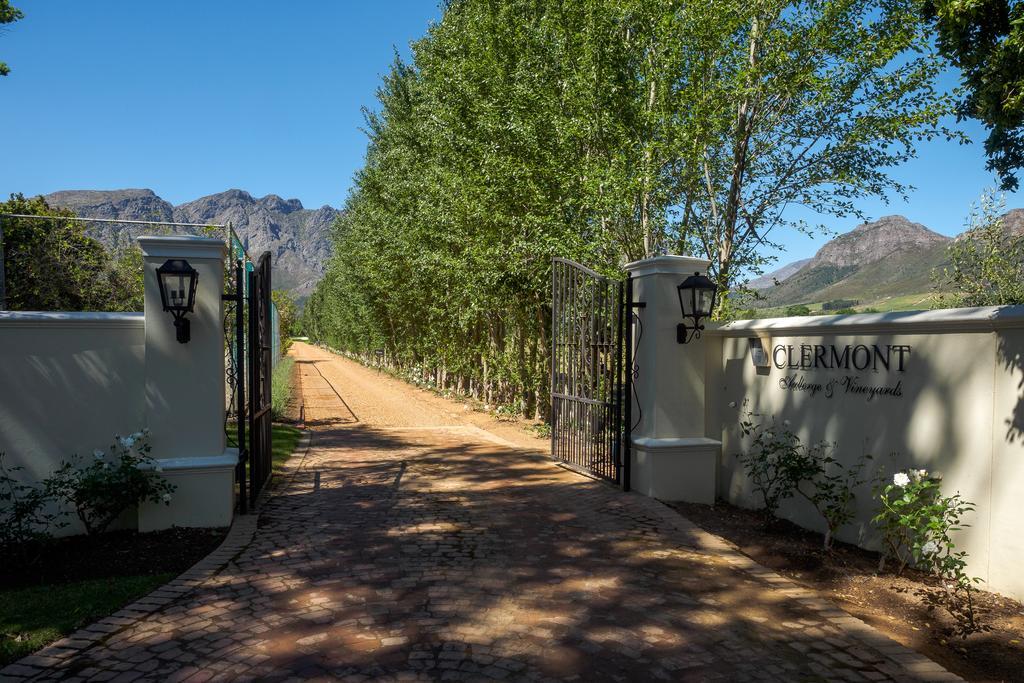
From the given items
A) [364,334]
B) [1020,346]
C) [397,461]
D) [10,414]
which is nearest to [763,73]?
[1020,346]

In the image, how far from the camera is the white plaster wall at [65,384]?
5.62m

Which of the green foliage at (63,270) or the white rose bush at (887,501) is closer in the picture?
the white rose bush at (887,501)

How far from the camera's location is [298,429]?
13742mm

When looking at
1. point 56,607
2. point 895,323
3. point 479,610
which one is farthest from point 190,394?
point 895,323

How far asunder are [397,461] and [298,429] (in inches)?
177

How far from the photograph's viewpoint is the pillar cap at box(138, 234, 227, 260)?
19.1 feet

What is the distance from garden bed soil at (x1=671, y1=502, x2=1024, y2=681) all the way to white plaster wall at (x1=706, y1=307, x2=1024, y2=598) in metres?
0.23

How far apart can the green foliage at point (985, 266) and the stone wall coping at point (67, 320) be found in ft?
70.4

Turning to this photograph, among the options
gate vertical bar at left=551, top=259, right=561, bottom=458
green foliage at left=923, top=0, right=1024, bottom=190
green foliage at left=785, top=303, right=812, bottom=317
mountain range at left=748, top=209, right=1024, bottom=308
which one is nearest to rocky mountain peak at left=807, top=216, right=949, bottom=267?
mountain range at left=748, top=209, right=1024, bottom=308

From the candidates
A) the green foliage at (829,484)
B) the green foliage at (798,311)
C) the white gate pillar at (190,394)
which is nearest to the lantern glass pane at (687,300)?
the green foliage at (798,311)

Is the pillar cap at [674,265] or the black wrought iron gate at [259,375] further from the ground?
the pillar cap at [674,265]

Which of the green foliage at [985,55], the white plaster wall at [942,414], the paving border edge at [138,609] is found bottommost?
the paving border edge at [138,609]

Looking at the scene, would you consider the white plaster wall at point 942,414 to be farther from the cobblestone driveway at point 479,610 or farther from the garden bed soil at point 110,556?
the garden bed soil at point 110,556

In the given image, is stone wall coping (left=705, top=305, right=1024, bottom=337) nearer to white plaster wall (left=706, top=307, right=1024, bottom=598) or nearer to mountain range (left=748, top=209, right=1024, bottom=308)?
white plaster wall (left=706, top=307, right=1024, bottom=598)
